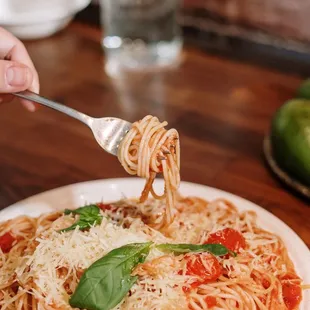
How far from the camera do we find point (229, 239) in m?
1.57

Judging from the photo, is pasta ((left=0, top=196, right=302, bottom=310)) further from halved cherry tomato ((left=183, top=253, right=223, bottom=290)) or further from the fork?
the fork

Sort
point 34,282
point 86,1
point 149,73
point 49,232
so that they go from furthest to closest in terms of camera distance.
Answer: point 86,1
point 149,73
point 49,232
point 34,282

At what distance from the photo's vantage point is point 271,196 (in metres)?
2.06

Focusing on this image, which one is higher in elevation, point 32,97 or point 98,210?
point 32,97

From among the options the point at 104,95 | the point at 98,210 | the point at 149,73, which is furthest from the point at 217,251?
the point at 149,73

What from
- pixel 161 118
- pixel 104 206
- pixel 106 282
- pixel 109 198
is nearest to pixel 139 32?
pixel 161 118

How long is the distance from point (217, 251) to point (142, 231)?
198 millimetres

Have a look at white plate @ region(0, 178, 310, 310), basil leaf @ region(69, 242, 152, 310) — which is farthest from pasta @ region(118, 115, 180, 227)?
white plate @ region(0, 178, 310, 310)

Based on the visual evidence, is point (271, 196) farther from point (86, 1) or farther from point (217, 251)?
point (86, 1)

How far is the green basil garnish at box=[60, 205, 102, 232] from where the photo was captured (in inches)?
59.7

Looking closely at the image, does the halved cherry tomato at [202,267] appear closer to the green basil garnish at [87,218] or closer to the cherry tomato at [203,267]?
the cherry tomato at [203,267]

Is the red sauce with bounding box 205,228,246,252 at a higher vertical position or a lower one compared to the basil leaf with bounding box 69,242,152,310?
lower

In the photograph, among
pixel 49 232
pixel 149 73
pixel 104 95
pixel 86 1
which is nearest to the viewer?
pixel 49 232

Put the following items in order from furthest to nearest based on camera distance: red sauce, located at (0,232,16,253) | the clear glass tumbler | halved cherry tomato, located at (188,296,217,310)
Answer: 1. the clear glass tumbler
2. red sauce, located at (0,232,16,253)
3. halved cherry tomato, located at (188,296,217,310)
